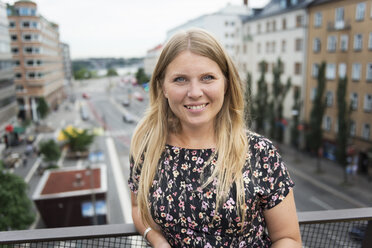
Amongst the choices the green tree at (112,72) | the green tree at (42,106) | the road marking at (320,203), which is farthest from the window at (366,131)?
the green tree at (42,106)

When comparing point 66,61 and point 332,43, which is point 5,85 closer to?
point 66,61

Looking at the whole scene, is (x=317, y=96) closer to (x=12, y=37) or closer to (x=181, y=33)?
(x=181, y=33)

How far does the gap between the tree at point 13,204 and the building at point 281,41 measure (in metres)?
11.3

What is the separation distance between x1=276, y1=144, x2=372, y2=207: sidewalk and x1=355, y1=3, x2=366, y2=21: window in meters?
5.43

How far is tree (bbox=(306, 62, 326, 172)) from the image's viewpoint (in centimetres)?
1205

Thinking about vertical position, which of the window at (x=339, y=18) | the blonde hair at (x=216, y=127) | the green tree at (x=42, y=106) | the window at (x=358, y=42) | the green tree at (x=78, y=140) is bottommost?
the green tree at (x=78, y=140)

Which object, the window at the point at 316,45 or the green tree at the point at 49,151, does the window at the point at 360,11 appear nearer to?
the window at the point at 316,45

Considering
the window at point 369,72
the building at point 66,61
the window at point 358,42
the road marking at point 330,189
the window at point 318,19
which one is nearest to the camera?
the road marking at point 330,189

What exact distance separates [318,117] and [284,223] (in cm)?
1246

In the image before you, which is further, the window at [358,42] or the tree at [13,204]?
the window at [358,42]

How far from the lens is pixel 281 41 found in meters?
15.9

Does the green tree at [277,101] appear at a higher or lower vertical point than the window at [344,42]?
lower

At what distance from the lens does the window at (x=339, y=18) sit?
1207 cm

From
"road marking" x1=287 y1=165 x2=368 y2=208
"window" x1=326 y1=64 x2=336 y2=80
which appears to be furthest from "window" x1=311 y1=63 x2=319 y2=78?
"road marking" x1=287 y1=165 x2=368 y2=208
